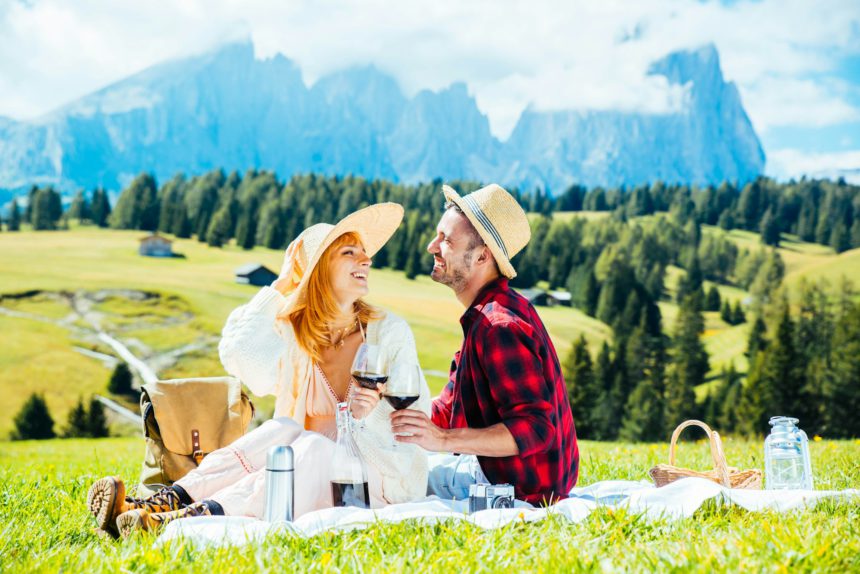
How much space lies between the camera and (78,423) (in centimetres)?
5569

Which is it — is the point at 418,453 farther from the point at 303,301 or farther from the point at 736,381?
the point at 736,381

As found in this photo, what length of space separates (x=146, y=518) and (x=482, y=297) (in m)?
2.31

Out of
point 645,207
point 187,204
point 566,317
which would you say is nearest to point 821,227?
point 645,207

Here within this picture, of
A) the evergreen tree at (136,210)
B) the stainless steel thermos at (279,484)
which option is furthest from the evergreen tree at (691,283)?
the stainless steel thermos at (279,484)

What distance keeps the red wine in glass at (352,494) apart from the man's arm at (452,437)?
0.54m

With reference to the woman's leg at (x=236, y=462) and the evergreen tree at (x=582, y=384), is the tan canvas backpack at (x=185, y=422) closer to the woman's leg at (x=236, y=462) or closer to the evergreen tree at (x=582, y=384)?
the woman's leg at (x=236, y=462)

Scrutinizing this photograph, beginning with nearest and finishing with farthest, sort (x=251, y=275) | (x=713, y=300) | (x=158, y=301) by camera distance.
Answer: (x=158, y=301), (x=251, y=275), (x=713, y=300)

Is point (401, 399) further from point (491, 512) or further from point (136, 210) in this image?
point (136, 210)

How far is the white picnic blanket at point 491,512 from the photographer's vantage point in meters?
3.98

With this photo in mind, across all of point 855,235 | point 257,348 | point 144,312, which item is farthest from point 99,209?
point 855,235

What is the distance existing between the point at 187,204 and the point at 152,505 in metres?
130

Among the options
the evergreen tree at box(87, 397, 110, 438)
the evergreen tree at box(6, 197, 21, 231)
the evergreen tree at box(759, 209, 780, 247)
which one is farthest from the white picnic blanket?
the evergreen tree at box(759, 209, 780, 247)

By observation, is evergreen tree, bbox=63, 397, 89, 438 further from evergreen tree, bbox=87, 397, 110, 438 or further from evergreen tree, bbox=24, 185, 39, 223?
evergreen tree, bbox=24, 185, 39, 223

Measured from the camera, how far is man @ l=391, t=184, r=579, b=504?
445 cm
